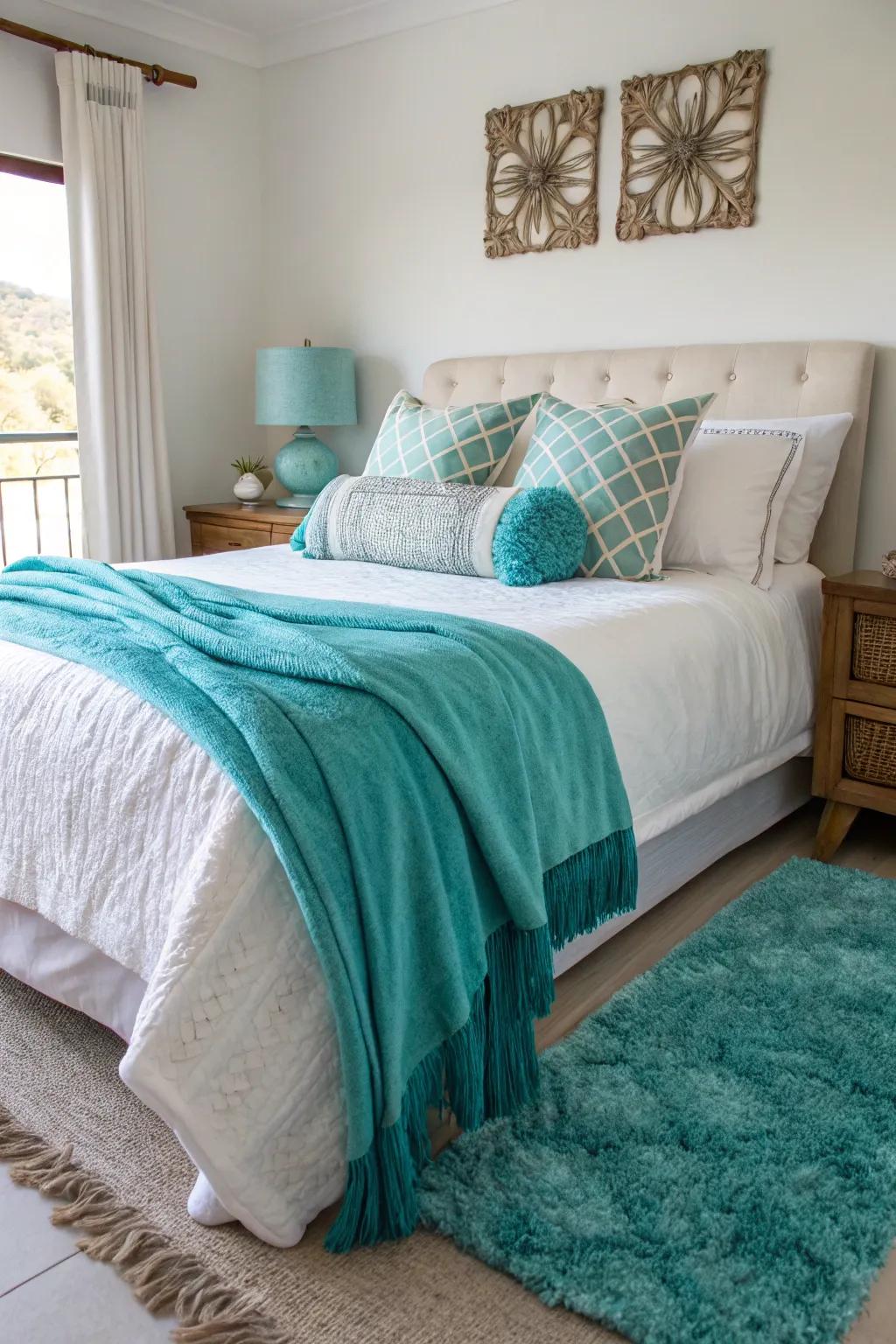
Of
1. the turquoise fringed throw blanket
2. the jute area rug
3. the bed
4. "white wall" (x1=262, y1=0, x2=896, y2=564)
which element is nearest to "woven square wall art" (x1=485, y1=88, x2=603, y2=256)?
"white wall" (x1=262, y1=0, x2=896, y2=564)

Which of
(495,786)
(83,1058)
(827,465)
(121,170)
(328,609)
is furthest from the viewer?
(121,170)

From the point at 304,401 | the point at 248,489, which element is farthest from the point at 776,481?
the point at 248,489

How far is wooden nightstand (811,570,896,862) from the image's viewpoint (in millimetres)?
2580

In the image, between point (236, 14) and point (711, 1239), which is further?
point (236, 14)

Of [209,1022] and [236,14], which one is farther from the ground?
[236,14]

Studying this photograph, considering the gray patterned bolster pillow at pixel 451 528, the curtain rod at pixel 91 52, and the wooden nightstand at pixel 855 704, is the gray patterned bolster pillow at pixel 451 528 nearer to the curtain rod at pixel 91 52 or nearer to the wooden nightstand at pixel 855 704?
the wooden nightstand at pixel 855 704

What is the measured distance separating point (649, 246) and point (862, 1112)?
105 inches

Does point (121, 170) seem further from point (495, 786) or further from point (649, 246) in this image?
point (495, 786)

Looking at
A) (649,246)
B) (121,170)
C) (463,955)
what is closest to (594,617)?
(463,955)

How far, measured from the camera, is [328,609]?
6.96ft

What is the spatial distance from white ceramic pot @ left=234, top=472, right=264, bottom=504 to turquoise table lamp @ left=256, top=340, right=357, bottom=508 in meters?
0.10

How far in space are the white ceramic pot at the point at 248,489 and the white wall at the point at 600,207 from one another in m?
0.43

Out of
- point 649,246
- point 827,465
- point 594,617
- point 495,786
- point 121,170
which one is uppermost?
point 121,170

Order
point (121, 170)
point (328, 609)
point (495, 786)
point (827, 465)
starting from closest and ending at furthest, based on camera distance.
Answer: point (495, 786)
point (328, 609)
point (827, 465)
point (121, 170)
